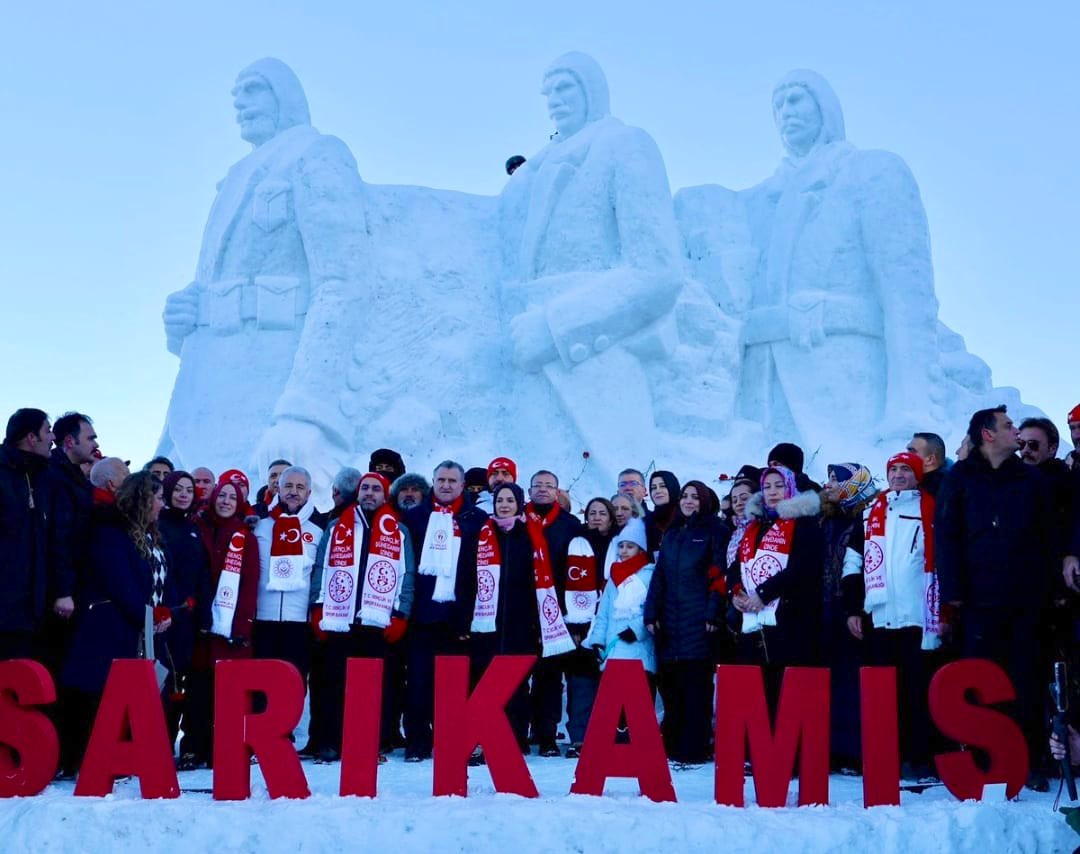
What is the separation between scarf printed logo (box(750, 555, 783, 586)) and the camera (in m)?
7.57

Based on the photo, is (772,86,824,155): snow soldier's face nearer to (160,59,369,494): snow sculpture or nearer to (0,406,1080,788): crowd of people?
(160,59,369,494): snow sculpture

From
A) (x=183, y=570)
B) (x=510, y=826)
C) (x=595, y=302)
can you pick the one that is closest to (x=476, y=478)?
(x=183, y=570)

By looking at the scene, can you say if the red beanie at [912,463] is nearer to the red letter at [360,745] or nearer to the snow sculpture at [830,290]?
the red letter at [360,745]

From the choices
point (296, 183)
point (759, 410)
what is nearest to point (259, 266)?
point (296, 183)

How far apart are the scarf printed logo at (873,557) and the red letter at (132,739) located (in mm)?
3296

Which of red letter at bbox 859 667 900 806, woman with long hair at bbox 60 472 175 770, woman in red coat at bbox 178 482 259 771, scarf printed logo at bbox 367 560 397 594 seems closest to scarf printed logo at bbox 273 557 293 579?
woman in red coat at bbox 178 482 259 771

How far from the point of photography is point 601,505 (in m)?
8.61

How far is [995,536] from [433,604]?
2.88 metres

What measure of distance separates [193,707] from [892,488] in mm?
3626

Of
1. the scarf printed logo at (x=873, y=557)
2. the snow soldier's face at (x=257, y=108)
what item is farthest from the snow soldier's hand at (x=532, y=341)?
the scarf printed logo at (x=873, y=557)

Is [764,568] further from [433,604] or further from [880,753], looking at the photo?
[433,604]

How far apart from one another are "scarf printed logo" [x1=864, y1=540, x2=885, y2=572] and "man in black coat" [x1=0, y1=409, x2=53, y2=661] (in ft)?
12.3

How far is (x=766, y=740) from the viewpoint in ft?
20.5

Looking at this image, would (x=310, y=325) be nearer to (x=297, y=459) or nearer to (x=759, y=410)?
(x=297, y=459)
